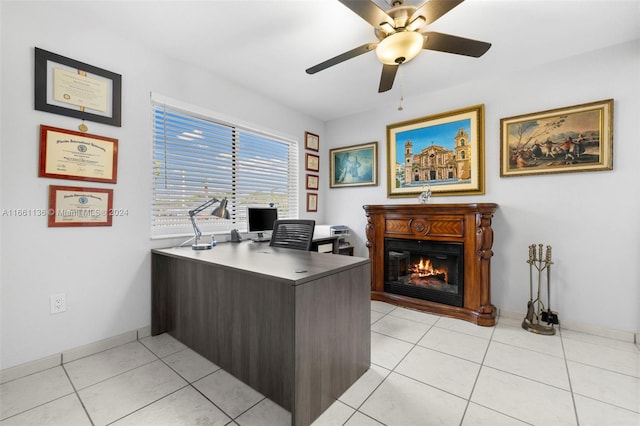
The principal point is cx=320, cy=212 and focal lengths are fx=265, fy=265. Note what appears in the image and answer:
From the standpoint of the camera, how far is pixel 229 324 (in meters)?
1.77

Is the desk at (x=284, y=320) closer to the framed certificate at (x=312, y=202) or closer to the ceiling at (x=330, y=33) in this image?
the ceiling at (x=330, y=33)

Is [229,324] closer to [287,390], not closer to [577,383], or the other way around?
[287,390]

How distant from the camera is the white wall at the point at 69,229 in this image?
1.75 metres

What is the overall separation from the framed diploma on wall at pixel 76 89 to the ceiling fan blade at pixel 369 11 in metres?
1.95

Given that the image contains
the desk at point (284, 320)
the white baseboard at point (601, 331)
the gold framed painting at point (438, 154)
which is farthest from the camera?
the gold framed painting at point (438, 154)

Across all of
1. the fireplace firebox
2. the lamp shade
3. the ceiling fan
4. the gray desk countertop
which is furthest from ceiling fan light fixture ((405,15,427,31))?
the fireplace firebox

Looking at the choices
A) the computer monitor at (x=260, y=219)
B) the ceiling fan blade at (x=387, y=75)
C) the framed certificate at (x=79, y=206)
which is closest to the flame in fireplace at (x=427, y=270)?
the computer monitor at (x=260, y=219)

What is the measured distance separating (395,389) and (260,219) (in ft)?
7.16

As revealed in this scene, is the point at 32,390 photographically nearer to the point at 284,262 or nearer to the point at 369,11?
the point at 284,262

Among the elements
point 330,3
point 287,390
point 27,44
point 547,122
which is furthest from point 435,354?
point 27,44

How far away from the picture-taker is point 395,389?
1654mm

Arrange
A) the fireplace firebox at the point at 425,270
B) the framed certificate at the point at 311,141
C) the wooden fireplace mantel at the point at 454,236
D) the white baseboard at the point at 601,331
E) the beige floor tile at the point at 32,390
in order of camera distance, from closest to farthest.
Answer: the beige floor tile at the point at 32,390, the white baseboard at the point at 601,331, the wooden fireplace mantel at the point at 454,236, the fireplace firebox at the point at 425,270, the framed certificate at the point at 311,141

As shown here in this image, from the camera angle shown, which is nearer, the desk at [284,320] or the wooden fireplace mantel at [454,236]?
the desk at [284,320]

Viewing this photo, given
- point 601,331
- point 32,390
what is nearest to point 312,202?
point 32,390
